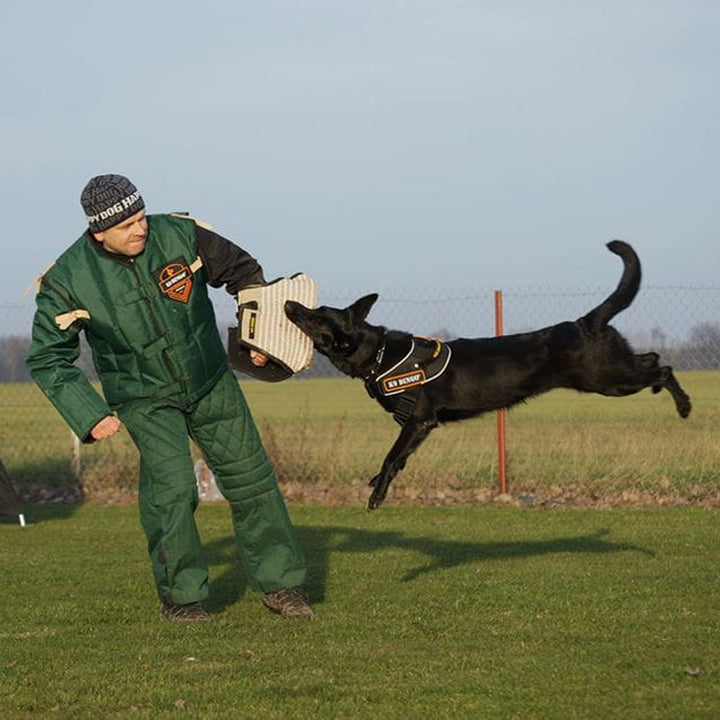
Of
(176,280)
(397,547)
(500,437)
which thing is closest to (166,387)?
(176,280)

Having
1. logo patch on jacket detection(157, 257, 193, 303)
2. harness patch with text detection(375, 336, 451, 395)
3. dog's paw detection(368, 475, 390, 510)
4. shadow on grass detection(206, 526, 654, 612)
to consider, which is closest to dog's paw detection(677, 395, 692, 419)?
shadow on grass detection(206, 526, 654, 612)

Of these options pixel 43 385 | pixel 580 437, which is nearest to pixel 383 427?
pixel 580 437

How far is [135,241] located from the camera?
15.2 feet

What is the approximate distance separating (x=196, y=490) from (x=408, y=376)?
1196mm

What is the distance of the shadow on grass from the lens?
617 centimetres

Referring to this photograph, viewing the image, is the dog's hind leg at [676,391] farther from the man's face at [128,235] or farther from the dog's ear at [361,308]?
the man's face at [128,235]

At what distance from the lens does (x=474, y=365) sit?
18.7 feet

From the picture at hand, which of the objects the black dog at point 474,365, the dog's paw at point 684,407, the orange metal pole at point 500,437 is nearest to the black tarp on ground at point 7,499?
the orange metal pole at point 500,437

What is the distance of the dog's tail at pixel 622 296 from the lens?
A: 5.82 m

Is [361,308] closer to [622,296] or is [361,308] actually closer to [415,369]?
[415,369]

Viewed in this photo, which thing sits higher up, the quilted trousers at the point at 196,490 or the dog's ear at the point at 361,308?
the dog's ear at the point at 361,308

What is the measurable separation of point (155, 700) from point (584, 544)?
4122 millimetres

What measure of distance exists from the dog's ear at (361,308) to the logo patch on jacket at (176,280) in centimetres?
107

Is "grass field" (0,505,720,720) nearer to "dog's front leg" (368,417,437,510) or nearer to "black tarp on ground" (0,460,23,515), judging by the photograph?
"dog's front leg" (368,417,437,510)
